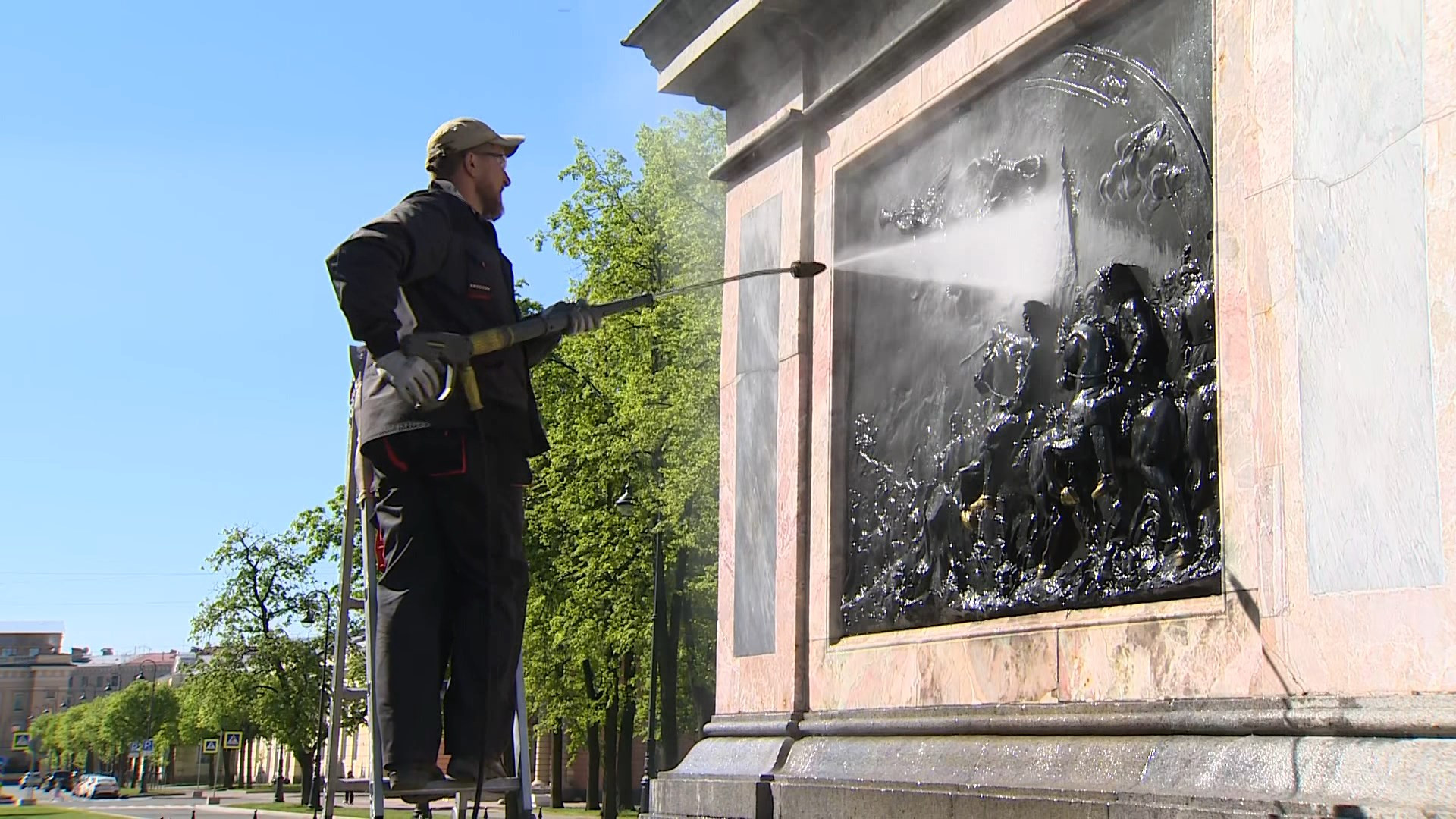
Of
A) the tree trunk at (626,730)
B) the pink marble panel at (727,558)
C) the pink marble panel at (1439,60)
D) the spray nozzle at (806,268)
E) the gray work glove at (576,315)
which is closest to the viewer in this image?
the pink marble panel at (1439,60)

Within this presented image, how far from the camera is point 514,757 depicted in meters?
4.50

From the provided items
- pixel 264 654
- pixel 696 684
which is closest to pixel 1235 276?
pixel 696 684

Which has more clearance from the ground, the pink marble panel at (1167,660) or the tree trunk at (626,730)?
the pink marble panel at (1167,660)

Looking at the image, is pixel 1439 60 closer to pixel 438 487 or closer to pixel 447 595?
pixel 438 487

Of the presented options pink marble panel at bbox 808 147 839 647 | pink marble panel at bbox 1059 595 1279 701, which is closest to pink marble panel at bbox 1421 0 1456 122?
pink marble panel at bbox 1059 595 1279 701

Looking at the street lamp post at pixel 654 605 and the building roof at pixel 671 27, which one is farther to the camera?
the street lamp post at pixel 654 605

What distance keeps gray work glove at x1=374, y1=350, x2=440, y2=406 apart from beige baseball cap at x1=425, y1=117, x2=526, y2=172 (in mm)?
787

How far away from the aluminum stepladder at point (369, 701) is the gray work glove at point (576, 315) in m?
0.61

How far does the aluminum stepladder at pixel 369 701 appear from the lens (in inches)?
154

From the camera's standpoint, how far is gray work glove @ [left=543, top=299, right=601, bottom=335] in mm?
4391

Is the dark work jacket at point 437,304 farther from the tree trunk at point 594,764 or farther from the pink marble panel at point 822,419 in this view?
the tree trunk at point 594,764

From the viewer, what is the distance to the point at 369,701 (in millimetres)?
4148

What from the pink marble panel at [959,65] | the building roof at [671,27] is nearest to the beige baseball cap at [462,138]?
the pink marble panel at [959,65]

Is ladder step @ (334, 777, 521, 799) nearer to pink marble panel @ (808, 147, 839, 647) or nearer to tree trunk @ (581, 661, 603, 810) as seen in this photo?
pink marble panel @ (808, 147, 839, 647)
